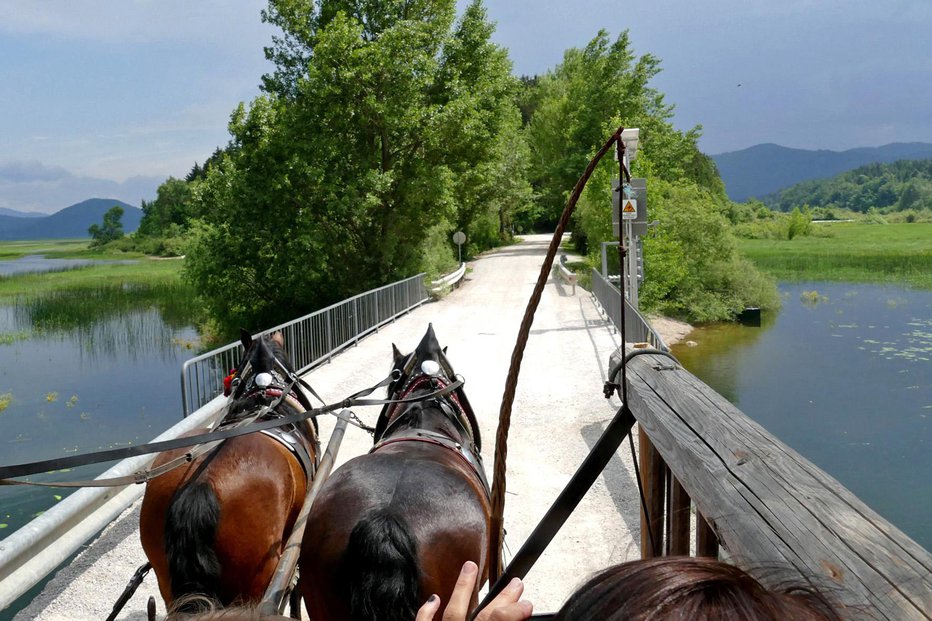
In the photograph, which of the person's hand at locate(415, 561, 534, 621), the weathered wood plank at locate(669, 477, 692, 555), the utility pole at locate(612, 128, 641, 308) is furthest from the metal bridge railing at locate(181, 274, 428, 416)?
the person's hand at locate(415, 561, 534, 621)

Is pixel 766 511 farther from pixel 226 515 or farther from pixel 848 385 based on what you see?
pixel 848 385

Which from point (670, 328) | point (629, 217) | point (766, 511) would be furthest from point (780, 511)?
point (670, 328)

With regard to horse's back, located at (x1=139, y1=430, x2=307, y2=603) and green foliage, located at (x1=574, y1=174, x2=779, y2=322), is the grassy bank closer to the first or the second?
green foliage, located at (x1=574, y1=174, x2=779, y2=322)

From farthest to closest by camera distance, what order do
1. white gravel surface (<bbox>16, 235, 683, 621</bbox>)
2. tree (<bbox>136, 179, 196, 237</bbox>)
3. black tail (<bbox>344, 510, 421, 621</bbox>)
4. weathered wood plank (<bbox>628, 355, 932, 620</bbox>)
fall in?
tree (<bbox>136, 179, 196, 237</bbox>) < white gravel surface (<bbox>16, 235, 683, 621</bbox>) < black tail (<bbox>344, 510, 421, 621</bbox>) < weathered wood plank (<bbox>628, 355, 932, 620</bbox>)

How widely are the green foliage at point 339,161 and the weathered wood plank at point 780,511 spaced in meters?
20.0

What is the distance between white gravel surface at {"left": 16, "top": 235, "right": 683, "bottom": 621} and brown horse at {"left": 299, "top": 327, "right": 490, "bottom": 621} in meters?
0.91

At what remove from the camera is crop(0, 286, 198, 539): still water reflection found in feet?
42.3

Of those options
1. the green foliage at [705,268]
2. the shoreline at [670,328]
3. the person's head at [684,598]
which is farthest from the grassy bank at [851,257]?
the person's head at [684,598]

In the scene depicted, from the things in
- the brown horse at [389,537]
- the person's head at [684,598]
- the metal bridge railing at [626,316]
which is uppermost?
the person's head at [684,598]

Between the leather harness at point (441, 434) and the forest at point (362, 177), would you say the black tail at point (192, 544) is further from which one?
the forest at point (362, 177)

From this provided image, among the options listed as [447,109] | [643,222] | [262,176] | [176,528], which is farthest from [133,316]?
[176,528]

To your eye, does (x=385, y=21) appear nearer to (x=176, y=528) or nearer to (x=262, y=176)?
(x=262, y=176)

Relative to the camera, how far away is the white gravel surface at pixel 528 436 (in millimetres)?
5117

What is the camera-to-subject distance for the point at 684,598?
737 mm
